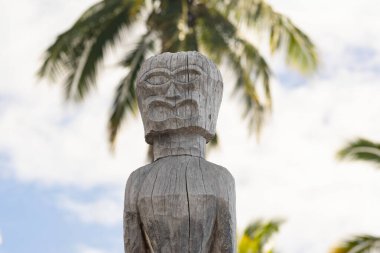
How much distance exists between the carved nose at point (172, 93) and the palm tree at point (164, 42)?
10639mm

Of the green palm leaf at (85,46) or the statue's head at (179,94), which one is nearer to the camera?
the statue's head at (179,94)

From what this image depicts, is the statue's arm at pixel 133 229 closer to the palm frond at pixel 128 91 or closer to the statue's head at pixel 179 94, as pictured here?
the statue's head at pixel 179 94

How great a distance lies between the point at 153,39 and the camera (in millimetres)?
16875

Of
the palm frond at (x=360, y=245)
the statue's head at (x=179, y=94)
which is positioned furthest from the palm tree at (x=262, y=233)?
the statue's head at (x=179, y=94)

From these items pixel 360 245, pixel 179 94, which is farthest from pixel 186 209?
pixel 360 245

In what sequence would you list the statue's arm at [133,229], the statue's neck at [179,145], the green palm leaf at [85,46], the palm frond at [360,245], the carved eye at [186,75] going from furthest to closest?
1. the green palm leaf at [85,46]
2. the palm frond at [360,245]
3. the carved eye at [186,75]
4. the statue's neck at [179,145]
5. the statue's arm at [133,229]

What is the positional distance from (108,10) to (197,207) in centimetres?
1215

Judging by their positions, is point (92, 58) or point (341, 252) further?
point (92, 58)

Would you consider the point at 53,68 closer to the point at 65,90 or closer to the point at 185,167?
the point at 65,90

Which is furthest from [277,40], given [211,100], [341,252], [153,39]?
[211,100]

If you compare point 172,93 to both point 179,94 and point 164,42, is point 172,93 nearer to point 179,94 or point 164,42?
Result: point 179,94

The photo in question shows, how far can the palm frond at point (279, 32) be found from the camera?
54.6ft

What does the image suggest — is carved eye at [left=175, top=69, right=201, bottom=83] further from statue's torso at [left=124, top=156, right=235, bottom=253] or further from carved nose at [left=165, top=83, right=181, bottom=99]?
statue's torso at [left=124, top=156, right=235, bottom=253]

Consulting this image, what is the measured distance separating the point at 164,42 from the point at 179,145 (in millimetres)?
10778
